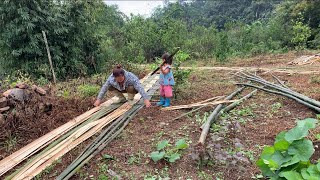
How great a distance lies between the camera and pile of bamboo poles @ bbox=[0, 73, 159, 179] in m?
3.32

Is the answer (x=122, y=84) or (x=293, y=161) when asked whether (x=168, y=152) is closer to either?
(x=293, y=161)

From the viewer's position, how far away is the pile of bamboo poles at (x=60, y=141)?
10.9 ft

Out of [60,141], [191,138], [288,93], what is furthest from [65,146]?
[288,93]

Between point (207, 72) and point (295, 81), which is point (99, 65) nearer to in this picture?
point (207, 72)

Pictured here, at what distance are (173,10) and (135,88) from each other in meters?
29.2

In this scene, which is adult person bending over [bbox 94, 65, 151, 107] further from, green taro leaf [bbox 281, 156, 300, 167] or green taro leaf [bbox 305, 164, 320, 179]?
green taro leaf [bbox 305, 164, 320, 179]

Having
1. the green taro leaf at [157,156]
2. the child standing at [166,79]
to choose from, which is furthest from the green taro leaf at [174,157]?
the child standing at [166,79]

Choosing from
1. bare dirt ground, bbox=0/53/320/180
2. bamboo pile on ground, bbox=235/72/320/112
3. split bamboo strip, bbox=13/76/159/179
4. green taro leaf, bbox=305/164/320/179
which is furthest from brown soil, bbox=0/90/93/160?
bamboo pile on ground, bbox=235/72/320/112

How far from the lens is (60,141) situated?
→ 397 cm

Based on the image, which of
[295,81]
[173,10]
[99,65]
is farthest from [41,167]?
[173,10]

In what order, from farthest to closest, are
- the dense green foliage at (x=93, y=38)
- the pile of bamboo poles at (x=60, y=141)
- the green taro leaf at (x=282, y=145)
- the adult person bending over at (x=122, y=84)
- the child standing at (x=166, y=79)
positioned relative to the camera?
the dense green foliage at (x=93, y=38)
the child standing at (x=166, y=79)
the adult person bending over at (x=122, y=84)
the pile of bamboo poles at (x=60, y=141)
the green taro leaf at (x=282, y=145)

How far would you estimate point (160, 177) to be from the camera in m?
3.15

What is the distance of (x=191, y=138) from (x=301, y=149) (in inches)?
66.2

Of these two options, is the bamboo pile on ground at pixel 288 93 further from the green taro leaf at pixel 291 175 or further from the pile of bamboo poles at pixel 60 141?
the pile of bamboo poles at pixel 60 141
